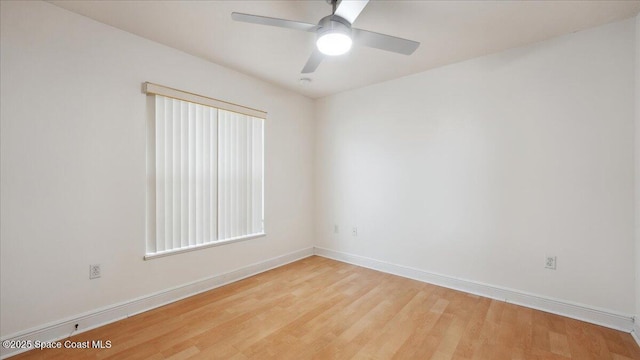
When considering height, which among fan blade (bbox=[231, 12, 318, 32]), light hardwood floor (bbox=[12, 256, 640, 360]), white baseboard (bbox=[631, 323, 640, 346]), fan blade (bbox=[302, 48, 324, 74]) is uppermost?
fan blade (bbox=[231, 12, 318, 32])

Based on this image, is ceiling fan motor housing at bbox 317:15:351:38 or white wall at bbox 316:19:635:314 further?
white wall at bbox 316:19:635:314

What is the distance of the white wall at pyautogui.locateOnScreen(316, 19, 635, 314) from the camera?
2.22 metres

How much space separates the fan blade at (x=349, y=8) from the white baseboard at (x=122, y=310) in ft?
9.31

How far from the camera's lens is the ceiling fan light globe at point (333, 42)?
1791 mm

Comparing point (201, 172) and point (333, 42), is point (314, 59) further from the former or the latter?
point (201, 172)

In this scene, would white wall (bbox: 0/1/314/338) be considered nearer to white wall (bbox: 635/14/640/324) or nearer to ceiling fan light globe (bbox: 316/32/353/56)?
ceiling fan light globe (bbox: 316/32/353/56)

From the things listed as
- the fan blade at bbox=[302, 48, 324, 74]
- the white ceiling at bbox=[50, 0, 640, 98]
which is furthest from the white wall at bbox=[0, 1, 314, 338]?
the fan blade at bbox=[302, 48, 324, 74]

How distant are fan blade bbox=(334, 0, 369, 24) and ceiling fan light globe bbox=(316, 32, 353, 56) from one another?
0.35ft

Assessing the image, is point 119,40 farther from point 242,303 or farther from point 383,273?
point 383,273

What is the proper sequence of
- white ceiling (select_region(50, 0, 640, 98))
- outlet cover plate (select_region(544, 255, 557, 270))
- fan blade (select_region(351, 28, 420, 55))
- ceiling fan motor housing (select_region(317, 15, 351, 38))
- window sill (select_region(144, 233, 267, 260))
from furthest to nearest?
1. window sill (select_region(144, 233, 267, 260))
2. outlet cover plate (select_region(544, 255, 557, 270))
3. white ceiling (select_region(50, 0, 640, 98))
4. fan blade (select_region(351, 28, 420, 55))
5. ceiling fan motor housing (select_region(317, 15, 351, 38))

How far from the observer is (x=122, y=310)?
7.62ft

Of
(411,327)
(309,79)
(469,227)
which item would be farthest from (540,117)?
(309,79)

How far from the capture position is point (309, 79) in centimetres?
348

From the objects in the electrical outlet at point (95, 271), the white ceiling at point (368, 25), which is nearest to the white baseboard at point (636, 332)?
the white ceiling at point (368, 25)
